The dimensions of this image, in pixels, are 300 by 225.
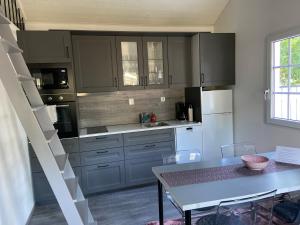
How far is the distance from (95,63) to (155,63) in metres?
0.89

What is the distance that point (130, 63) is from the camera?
3.57 m

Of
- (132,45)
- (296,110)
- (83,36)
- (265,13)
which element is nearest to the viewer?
(296,110)

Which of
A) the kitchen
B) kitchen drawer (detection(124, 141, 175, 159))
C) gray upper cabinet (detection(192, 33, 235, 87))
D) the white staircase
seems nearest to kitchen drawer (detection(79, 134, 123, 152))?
the kitchen

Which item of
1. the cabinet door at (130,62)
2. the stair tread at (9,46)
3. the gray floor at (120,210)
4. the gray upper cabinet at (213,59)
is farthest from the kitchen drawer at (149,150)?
the stair tread at (9,46)

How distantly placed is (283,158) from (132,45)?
95.0 inches

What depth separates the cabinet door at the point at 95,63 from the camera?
10.9 feet

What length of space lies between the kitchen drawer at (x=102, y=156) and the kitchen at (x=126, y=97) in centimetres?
1

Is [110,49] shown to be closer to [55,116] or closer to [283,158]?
[55,116]

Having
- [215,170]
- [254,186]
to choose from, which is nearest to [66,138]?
[215,170]

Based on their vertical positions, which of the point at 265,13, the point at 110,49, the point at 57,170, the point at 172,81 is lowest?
the point at 57,170

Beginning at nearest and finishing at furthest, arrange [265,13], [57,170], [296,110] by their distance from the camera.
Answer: [57,170] → [296,110] → [265,13]

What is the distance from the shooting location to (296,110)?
2867 mm

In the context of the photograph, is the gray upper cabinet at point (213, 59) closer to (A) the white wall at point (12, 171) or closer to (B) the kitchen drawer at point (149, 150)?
(B) the kitchen drawer at point (149, 150)

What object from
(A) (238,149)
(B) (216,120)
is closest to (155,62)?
(B) (216,120)
